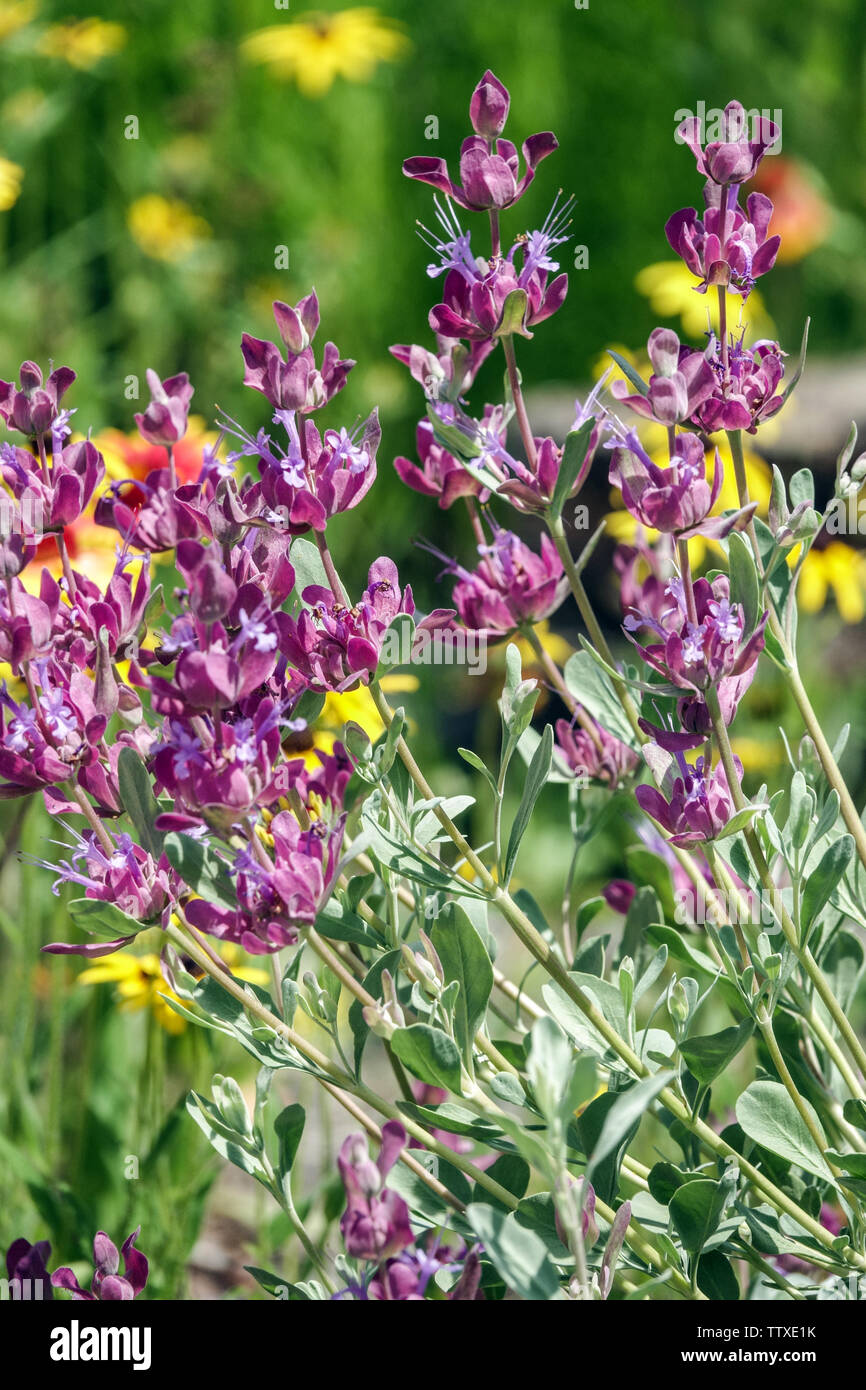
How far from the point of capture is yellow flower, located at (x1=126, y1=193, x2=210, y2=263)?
2.68 meters

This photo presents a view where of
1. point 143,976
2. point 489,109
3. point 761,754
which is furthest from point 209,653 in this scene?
point 761,754

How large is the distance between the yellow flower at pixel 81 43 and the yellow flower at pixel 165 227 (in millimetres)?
271

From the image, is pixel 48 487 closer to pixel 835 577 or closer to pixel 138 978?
pixel 138 978

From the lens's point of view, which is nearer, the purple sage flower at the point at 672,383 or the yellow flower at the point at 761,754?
the purple sage flower at the point at 672,383

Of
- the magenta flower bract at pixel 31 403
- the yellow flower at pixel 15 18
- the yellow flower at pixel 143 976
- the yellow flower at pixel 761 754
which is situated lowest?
the yellow flower at pixel 143 976

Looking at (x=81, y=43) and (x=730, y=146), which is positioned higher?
(x=81, y=43)

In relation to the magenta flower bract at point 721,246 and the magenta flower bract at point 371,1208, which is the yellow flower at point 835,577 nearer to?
the magenta flower bract at point 721,246

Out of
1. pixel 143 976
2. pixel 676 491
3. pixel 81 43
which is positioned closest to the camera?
pixel 676 491

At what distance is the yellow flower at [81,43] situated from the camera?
239cm

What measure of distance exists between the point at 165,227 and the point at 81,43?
40 centimetres

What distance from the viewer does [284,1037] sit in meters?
0.66

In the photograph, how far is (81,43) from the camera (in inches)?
95.3

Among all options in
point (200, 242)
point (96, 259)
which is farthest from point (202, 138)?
point (96, 259)

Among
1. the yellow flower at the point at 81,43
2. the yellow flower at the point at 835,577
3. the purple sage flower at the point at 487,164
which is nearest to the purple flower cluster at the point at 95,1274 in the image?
the purple sage flower at the point at 487,164
